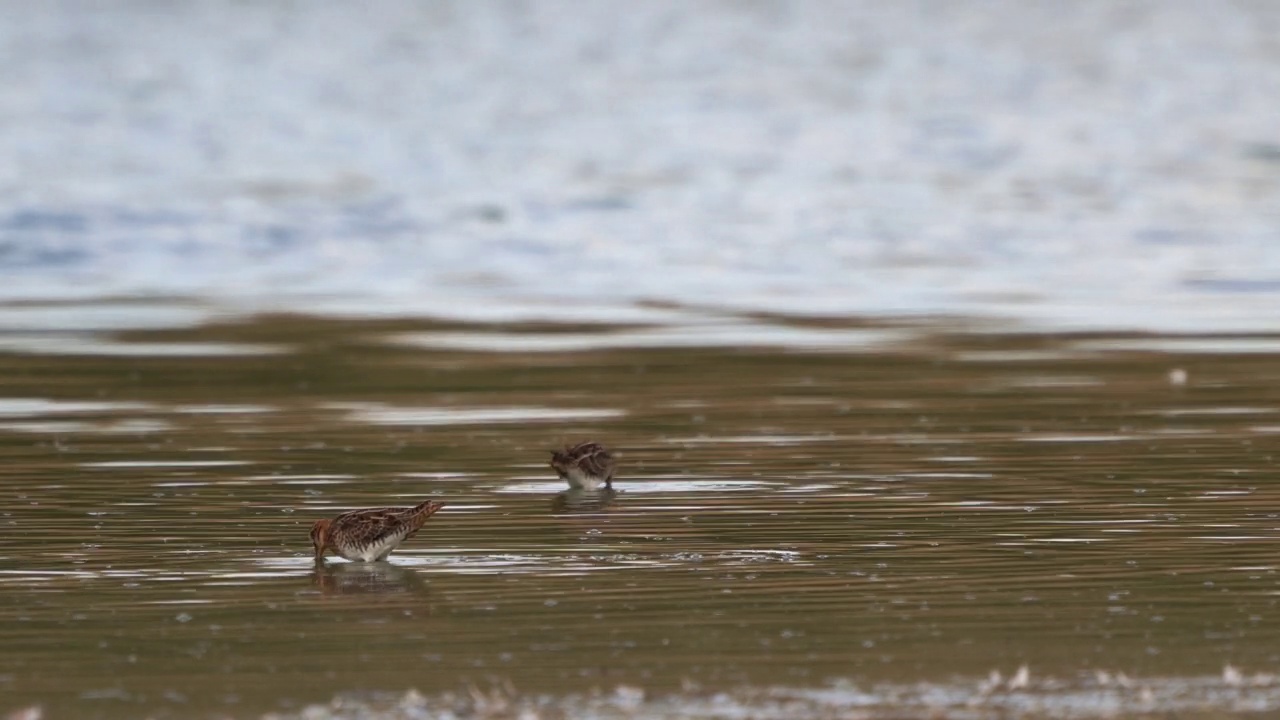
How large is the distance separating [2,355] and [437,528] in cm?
865

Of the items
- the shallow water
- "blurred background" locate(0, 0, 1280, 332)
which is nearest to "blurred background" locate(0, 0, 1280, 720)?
the shallow water

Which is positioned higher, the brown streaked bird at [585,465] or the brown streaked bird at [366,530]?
the brown streaked bird at [585,465]

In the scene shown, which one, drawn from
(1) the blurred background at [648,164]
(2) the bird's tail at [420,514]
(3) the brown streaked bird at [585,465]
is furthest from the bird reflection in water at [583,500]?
(1) the blurred background at [648,164]

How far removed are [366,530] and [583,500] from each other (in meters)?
2.11

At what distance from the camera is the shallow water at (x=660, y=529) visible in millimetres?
8312

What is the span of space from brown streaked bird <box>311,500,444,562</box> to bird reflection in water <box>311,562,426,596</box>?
0.06 meters

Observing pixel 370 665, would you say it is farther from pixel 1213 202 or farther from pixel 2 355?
pixel 1213 202

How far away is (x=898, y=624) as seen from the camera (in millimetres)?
9086

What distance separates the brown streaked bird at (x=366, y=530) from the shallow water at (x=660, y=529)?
0.11 metres

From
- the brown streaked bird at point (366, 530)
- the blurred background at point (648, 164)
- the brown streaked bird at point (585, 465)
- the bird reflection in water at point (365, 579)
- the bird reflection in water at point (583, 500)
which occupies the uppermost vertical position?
the blurred background at point (648, 164)

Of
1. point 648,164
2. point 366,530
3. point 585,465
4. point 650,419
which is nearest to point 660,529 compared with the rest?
point 585,465

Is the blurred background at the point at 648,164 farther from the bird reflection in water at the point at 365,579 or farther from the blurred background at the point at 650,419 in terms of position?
the bird reflection in water at the point at 365,579

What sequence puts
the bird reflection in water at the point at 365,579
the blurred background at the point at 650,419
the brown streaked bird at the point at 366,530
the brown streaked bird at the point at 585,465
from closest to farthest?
the blurred background at the point at 650,419
the bird reflection in water at the point at 365,579
the brown streaked bird at the point at 366,530
the brown streaked bird at the point at 585,465

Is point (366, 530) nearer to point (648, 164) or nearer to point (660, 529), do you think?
point (660, 529)
